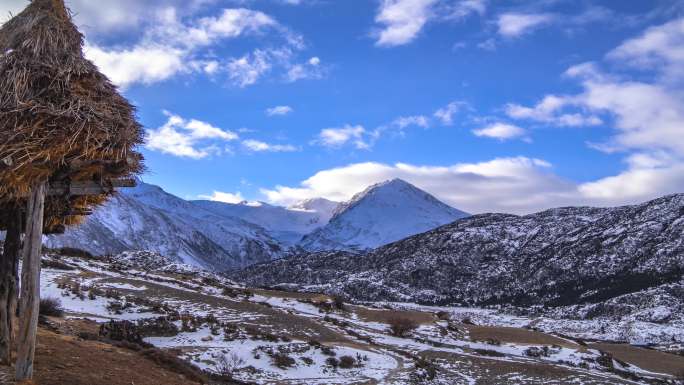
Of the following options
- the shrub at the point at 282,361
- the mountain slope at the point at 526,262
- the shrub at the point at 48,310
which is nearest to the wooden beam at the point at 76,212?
→ the shrub at the point at 48,310

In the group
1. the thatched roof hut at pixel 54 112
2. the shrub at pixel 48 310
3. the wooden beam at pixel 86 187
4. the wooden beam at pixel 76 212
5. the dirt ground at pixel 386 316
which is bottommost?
the dirt ground at pixel 386 316

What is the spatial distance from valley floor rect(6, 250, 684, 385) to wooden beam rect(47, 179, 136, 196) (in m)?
3.66

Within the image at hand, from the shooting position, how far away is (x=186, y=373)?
16.0 m

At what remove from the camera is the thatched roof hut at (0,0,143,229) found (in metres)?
9.61

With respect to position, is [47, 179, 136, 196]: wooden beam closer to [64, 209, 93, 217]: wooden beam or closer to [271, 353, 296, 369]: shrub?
[64, 209, 93, 217]: wooden beam

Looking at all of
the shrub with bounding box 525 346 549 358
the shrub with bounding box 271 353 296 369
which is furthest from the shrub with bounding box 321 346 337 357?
the shrub with bounding box 525 346 549 358

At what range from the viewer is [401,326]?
40281mm

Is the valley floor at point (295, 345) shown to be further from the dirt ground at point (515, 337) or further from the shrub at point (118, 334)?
the shrub at point (118, 334)

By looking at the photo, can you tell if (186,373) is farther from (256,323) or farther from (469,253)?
(469,253)

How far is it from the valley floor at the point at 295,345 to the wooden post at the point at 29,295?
0.66 m

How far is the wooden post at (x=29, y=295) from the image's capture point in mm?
9633

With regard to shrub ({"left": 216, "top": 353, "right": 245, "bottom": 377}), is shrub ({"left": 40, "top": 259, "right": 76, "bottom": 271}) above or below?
above

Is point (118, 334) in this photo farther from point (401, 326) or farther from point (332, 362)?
point (401, 326)

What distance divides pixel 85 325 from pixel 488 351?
23.1 meters
